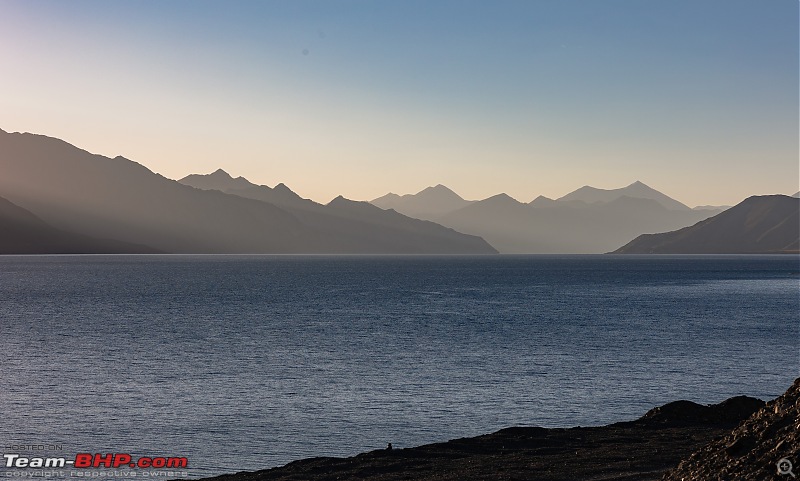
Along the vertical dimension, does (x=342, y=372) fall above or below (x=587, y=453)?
below

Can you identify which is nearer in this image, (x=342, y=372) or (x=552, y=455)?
(x=552, y=455)

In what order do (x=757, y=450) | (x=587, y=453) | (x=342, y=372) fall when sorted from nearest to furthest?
(x=757, y=450) < (x=587, y=453) < (x=342, y=372)

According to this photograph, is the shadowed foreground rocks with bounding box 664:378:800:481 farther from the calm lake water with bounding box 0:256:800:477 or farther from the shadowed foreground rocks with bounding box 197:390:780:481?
the calm lake water with bounding box 0:256:800:477

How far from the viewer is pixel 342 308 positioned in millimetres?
130500

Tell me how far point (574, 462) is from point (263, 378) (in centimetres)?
3455

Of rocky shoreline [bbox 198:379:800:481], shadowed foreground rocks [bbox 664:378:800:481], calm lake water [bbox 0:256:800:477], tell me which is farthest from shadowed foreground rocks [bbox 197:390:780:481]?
calm lake water [bbox 0:256:800:477]

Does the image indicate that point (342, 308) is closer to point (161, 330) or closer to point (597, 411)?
point (161, 330)

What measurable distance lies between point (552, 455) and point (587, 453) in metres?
1.39

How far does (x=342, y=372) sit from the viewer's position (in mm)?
61812

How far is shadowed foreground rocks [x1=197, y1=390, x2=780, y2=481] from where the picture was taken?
27875 millimetres

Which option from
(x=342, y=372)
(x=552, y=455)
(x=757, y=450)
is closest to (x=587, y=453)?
(x=552, y=455)

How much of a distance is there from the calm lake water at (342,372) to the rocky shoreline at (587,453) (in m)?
6.47

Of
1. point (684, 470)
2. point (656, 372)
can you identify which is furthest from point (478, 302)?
point (684, 470)

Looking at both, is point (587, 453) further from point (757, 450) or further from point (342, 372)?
point (342, 372)
